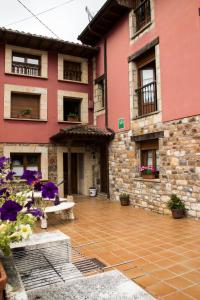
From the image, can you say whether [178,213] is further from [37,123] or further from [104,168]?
[37,123]

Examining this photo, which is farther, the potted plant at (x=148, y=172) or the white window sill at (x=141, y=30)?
the white window sill at (x=141, y=30)

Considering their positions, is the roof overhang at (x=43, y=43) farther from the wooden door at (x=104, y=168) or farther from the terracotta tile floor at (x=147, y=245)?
the terracotta tile floor at (x=147, y=245)

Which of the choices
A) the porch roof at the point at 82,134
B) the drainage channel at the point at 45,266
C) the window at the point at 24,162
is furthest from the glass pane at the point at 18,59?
the drainage channel at the point at 45,266

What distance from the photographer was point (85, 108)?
11.4 m

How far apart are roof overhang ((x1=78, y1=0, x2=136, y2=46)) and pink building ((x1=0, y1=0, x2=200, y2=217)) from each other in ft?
0.12

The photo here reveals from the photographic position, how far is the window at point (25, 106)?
1021cm

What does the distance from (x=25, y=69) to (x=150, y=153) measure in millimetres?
6331

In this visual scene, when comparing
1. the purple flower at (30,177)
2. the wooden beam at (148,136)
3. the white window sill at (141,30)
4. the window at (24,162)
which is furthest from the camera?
the window at (24,162)

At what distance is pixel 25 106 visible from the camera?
10406 mm

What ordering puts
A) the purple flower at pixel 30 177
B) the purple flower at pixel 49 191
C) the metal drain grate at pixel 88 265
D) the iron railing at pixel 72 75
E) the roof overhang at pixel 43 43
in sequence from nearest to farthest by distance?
the purple flower at pixel 49 191, the purple flower at pixel 30 177, the metal drain grate at pixel 88 265, the roof overhang at pixel 43 43, the iron railing at pixel 72 75

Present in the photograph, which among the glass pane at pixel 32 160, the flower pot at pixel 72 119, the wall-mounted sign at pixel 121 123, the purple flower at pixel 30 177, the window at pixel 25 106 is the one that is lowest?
the purple flower at pixel 30 177

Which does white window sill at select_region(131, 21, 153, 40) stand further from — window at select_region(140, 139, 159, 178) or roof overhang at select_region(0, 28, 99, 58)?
window at select_region(140, 139, 159, 178)

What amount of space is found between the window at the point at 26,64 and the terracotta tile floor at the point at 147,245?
6.35m

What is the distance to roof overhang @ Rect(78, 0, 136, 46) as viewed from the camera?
29.2 feet
